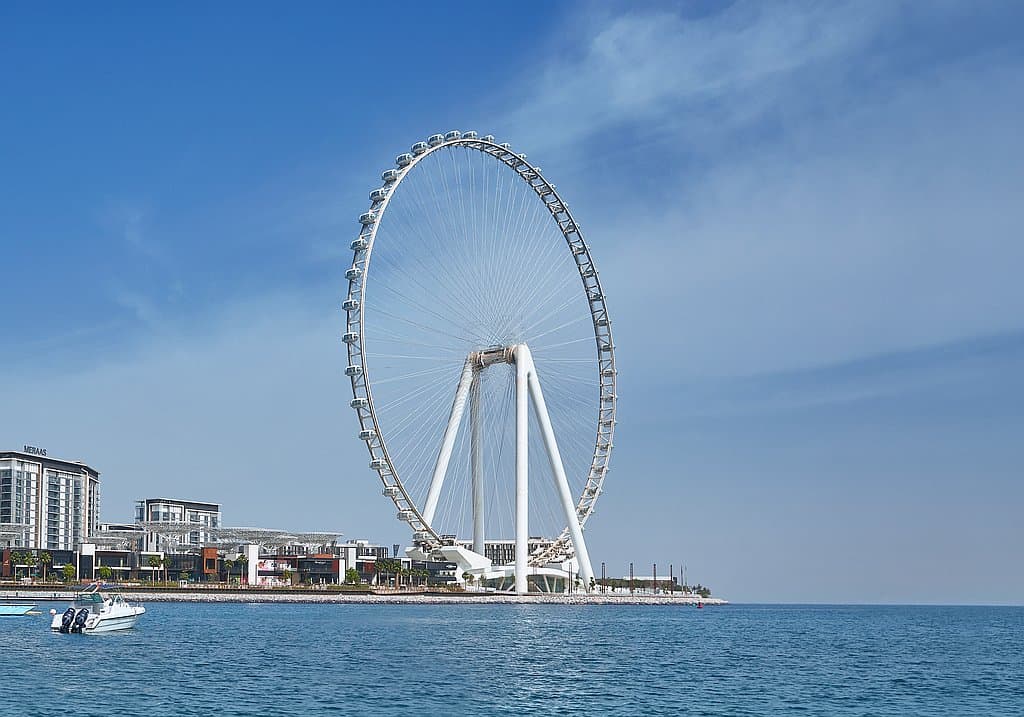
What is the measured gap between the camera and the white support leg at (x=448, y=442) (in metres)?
95.2

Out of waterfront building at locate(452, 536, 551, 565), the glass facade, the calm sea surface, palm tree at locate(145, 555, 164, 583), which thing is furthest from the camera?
the glass facade

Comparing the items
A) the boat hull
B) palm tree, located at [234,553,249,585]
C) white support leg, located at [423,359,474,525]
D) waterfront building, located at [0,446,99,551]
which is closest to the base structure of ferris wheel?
white support leg, located at [423,359,474,525]

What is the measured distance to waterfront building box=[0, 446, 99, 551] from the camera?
17062 centimetres

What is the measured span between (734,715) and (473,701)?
7531 mm

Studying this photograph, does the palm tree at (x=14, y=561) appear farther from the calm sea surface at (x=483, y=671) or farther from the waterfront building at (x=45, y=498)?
the calm sea surface at (x=483, y=671)

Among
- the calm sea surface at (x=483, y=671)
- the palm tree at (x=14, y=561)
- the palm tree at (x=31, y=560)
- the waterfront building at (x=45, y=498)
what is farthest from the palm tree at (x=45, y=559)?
the calm sea surface at (x=483, y=671)

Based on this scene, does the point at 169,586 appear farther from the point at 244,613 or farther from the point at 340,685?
the point at 340,685

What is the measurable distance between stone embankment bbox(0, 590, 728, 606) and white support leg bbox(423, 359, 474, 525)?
13.8 meters

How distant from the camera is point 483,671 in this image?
4556cm

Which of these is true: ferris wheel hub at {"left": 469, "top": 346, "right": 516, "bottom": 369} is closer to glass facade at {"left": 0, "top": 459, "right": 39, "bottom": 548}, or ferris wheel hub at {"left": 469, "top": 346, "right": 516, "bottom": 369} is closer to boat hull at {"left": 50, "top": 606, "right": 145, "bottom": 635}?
boat hull at {"left": 50, "top": 606, "right": 145, "bottom": 635}

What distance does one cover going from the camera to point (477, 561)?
369 ft

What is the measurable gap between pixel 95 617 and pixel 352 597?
53498 millimetres

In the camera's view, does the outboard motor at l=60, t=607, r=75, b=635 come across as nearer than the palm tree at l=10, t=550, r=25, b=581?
Yes

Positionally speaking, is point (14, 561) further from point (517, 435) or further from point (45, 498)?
point (517, 435)
